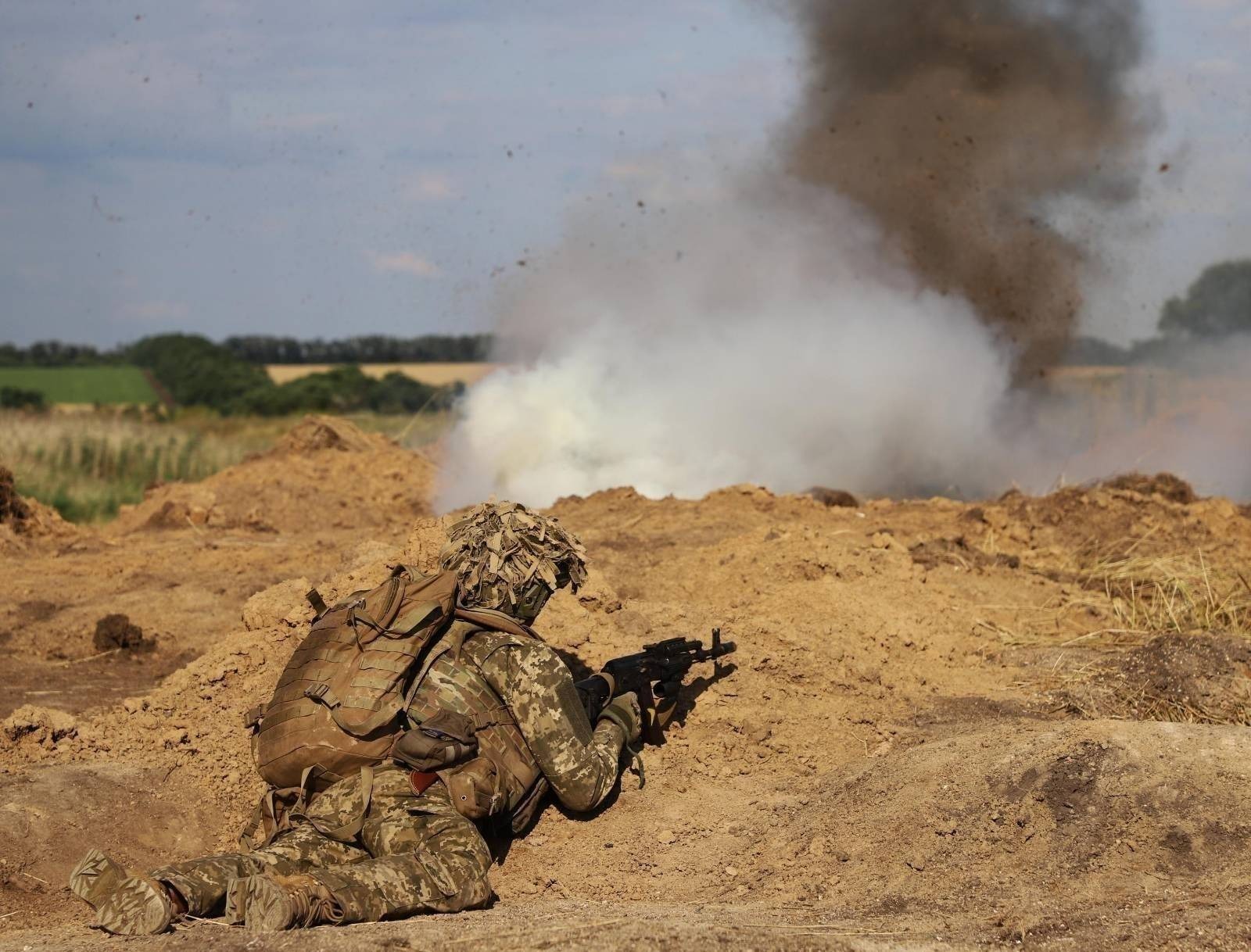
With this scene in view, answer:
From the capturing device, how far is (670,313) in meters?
16.2

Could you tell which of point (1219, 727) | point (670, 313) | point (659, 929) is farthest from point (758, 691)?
point (670, 313)

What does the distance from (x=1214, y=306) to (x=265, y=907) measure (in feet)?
107

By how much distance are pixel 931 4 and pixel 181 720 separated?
46.3 feet

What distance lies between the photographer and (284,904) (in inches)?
164

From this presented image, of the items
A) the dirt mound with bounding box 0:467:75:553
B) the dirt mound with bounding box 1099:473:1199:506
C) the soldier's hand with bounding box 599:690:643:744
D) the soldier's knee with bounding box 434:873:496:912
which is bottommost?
the soldier's knee with bounding box 434:873:496:912

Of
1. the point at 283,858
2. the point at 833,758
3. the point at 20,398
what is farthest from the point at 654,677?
the point at 20,398

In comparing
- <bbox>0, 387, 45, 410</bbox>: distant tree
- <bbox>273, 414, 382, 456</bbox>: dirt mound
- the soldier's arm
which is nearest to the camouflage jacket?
the soldier's arm

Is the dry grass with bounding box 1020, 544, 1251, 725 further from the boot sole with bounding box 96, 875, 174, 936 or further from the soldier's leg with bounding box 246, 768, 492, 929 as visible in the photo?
the boot sole with bounding box 96, 875, 174, 936

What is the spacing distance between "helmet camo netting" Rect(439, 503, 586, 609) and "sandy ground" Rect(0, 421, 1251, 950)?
113 cm

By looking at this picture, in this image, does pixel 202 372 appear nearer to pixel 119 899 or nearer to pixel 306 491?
pixel 306 491

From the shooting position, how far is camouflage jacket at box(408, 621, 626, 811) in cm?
517

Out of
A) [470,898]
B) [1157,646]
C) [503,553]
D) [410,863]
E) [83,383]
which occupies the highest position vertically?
[83,383]

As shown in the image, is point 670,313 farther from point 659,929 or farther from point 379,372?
point 379,372

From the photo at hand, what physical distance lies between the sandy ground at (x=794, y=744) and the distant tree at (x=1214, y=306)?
20174 mm
